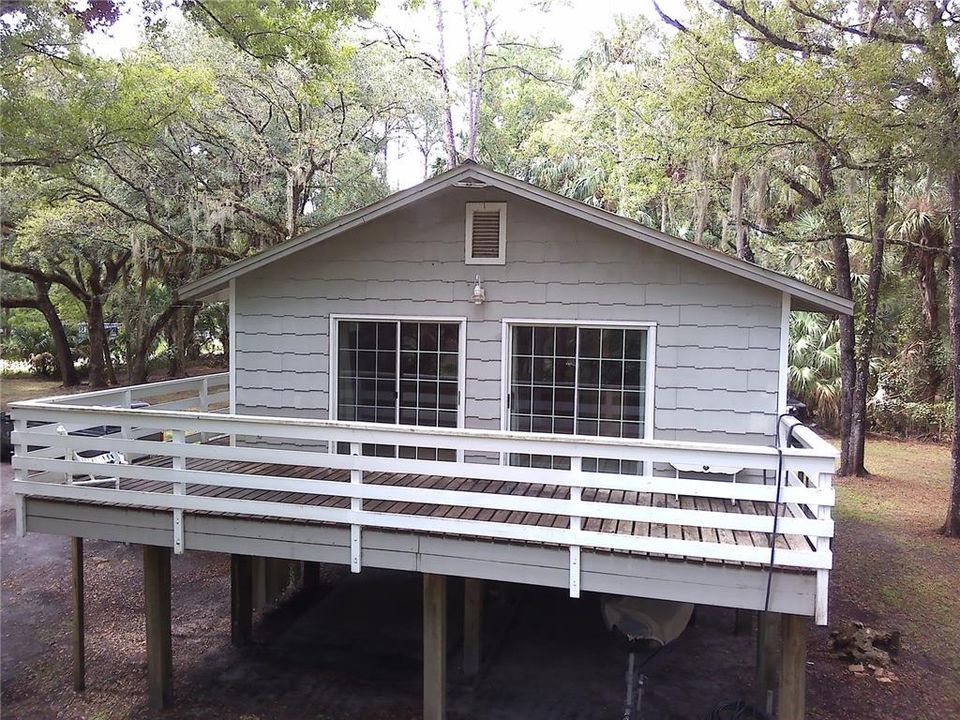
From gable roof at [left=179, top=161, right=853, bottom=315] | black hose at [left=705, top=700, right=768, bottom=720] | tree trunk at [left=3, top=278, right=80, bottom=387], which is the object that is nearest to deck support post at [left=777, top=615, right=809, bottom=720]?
black hose at [left=705, top=700, right=768, bottom=720]

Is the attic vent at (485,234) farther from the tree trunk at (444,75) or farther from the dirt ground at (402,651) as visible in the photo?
the tree trunk at (444,75)

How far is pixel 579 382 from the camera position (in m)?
6.89

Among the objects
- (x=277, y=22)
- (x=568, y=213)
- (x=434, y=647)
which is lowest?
(x=434, y=647)

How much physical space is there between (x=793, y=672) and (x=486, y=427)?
3.42 meters

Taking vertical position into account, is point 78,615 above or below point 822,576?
below

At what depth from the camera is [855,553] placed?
1009 centimetres

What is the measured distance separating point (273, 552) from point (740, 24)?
1038 cm

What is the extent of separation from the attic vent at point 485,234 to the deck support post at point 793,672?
4.09 meters

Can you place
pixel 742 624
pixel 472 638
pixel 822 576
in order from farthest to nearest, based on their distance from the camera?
pixel 742 624, pixel 472 638, pixel 822 576

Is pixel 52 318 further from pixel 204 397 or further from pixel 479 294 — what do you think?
pixel 479 294

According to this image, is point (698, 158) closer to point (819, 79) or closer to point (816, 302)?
point (819, 79)

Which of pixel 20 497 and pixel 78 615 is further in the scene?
pixel 78 615

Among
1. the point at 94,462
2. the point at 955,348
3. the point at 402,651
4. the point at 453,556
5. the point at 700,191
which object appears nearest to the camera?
the point at 453,556

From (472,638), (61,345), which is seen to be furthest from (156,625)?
(61,345)
